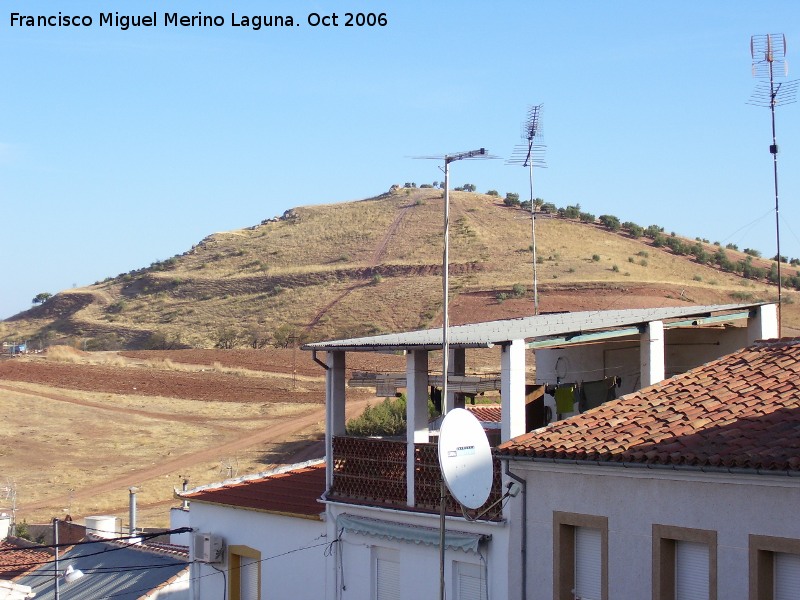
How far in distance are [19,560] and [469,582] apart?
564 inches

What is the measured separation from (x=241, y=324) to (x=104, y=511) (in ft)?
184

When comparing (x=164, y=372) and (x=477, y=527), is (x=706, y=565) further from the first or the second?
(x=164, y=372)

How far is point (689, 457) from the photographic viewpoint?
9961 millimetres

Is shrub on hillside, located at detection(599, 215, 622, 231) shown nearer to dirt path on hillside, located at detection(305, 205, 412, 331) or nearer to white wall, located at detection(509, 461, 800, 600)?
dirt path on hillside, located at detection(305, 205, 412, 331)

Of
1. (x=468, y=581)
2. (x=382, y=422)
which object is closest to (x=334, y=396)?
(x=468, y=581)

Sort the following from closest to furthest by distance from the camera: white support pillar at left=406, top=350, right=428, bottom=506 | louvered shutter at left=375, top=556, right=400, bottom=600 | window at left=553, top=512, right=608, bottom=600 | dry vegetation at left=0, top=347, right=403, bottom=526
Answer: window at left=553, top=512, right=608, bottom=600 < white support pillar at left=406, top=350, right=428, bottom=506 < louvered shutter at left=375, top=556, right=400, bottom=600 < dry vegetation at left=0, top=347, right=403, bottom=526

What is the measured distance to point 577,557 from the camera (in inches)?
452

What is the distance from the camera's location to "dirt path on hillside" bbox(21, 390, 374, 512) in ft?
113

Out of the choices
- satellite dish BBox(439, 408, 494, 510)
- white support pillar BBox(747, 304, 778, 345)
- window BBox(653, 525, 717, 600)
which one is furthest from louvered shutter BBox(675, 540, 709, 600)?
white support pillar BBox(747, 304, 778, 345)

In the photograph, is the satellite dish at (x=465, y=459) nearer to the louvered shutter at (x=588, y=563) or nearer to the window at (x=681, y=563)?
the louvered shutter at (x=588, y=563)

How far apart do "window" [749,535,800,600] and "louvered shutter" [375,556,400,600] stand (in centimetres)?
542

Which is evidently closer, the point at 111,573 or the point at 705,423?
the point at 705,423

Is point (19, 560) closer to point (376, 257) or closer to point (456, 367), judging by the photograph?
A: point (456, 367)

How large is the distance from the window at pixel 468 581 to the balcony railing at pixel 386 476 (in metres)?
0.74
